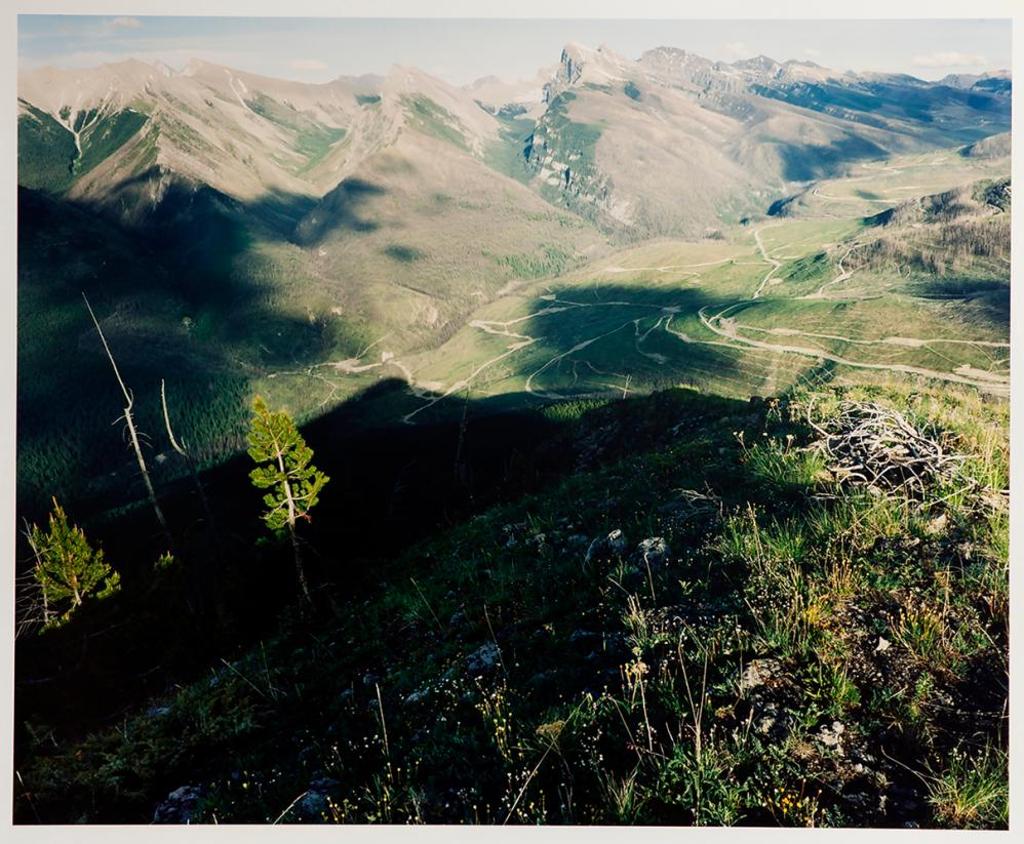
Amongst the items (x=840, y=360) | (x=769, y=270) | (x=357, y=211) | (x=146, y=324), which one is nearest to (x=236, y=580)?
(x=840, y=360)

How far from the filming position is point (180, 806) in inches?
288

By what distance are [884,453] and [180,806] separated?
426 inches

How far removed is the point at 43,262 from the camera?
385ft

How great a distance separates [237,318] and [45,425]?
42.1 m

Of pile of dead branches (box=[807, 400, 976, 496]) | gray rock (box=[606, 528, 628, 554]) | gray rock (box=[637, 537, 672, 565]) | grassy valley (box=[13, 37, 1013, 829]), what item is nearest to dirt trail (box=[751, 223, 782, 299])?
grassy valley (box=[13, 37, 1013, 829])

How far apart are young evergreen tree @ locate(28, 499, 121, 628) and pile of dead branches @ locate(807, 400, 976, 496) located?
16.6m

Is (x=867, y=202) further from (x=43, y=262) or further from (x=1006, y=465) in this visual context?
(x=43, y=262)

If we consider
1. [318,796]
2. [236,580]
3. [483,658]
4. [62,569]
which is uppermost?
[483,658]

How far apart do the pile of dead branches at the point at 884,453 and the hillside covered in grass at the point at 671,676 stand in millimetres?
41

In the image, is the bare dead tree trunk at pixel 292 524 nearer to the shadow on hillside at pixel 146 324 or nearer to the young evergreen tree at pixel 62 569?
the young evergreen tree at pixel 62 569

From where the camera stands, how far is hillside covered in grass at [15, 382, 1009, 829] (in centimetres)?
568

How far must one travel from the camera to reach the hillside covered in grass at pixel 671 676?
5.68 metres

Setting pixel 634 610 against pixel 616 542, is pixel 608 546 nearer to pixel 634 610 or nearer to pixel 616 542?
pixel 616 542

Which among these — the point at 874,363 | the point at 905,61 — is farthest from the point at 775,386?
the point at 905,61
